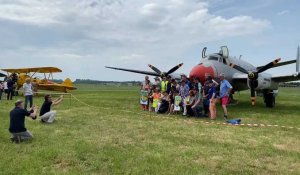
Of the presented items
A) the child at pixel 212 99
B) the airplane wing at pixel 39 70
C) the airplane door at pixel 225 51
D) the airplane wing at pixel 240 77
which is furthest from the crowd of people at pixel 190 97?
the airplane wing at pixel 39 70

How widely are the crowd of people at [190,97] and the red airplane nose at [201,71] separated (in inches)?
15.1

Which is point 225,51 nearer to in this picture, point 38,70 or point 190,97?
point 190,97

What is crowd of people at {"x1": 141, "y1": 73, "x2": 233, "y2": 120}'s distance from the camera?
50.2 feet

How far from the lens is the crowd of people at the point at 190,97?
15.3m

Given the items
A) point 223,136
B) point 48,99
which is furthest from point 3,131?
point 223,136

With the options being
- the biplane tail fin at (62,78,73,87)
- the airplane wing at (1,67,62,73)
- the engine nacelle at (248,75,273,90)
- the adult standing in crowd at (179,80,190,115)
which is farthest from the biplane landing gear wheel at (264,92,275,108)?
the biplane tail fin at (62,78,73,87)

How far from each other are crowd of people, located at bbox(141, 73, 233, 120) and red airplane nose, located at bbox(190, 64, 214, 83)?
383mm

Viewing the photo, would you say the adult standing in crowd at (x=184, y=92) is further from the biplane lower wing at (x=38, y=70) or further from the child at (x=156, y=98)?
the biplane lower wing at (x=38, y=70)

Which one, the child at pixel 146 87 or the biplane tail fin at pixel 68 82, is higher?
the biplane tail fin at pixel 68 82

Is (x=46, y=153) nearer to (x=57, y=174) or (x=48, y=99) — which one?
(x=57, y=174)

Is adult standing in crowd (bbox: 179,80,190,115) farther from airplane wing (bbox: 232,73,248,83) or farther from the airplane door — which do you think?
airplane wing (bbox: 232,73,248,83)

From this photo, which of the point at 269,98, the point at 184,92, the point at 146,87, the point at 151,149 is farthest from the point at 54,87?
the point at 151,149

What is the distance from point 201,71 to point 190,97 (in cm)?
332

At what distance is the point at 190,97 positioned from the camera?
1636 cm
